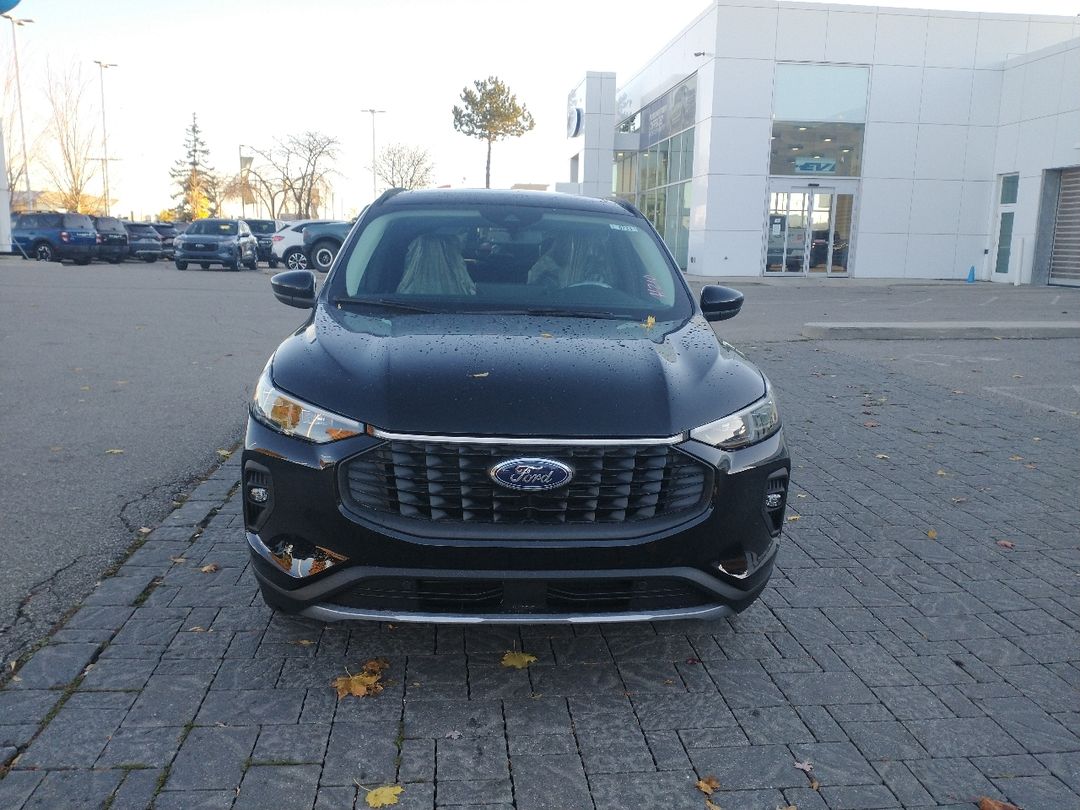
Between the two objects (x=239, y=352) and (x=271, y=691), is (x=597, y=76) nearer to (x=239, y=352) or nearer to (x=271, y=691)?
(x=239, y=352)

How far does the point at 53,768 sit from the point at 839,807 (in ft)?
7.44

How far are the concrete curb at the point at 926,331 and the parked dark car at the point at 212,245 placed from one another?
22927 millimetres

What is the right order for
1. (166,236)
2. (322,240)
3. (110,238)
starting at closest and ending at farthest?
(322,240) < (110,238) < (166,236)

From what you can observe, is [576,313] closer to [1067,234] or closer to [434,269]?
[434,269]

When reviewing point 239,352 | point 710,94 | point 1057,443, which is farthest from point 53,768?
point 710,94

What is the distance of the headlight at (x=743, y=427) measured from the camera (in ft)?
10.2

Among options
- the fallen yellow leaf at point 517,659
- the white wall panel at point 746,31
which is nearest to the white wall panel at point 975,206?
the white wall panel at point 746,31

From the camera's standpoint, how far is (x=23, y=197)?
6556 cm

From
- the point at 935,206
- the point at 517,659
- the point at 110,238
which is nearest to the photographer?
the point at 517,659

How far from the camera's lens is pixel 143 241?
37156 mm

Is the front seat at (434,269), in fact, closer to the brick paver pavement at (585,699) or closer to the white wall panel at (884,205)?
the brick paver pavement at (585,699)

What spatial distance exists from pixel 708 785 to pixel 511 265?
8.60 feet

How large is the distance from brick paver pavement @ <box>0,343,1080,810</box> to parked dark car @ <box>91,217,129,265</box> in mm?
33536

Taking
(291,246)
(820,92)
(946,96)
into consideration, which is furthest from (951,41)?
(291,246)
